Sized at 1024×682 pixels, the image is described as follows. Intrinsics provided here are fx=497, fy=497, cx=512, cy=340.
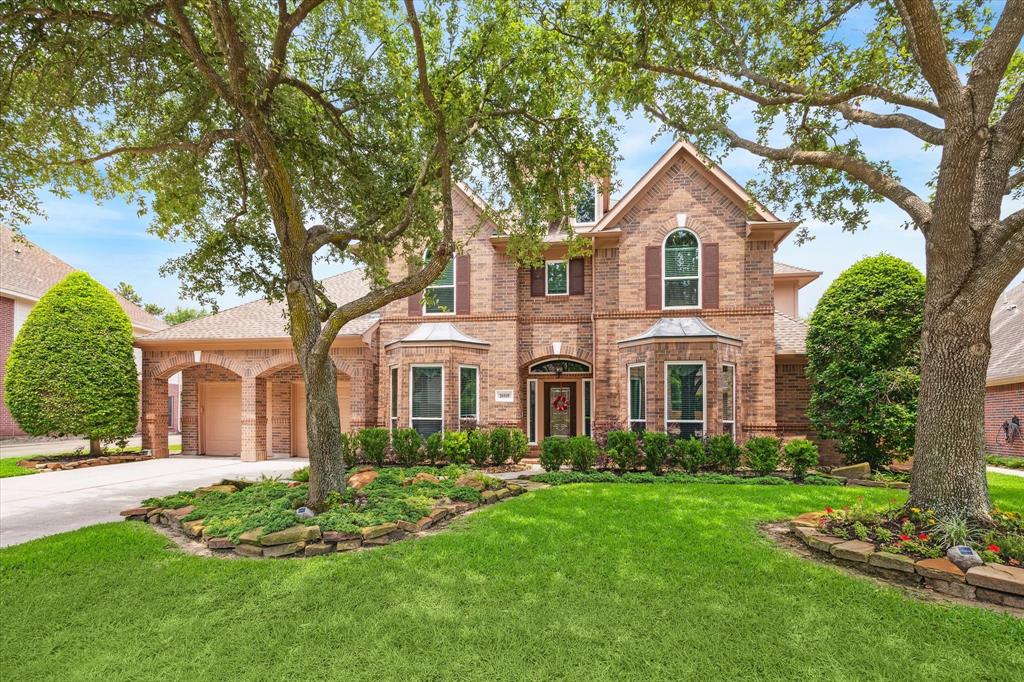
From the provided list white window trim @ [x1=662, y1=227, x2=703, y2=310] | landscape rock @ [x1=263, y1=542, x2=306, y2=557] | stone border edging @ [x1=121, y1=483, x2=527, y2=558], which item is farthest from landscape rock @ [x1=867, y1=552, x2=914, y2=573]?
→ white window trim @ [x1=662, y1=227, x2=703, y2=310]

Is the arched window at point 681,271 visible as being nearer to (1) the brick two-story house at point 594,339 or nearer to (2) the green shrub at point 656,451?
(1) the brick two-story house at point 594,339

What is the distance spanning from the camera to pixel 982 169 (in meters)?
6.00

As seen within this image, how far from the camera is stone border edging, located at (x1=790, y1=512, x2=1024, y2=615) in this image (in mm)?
4363

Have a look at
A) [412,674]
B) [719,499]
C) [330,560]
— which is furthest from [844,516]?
[330,560]

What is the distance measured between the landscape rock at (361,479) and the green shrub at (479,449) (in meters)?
3.64

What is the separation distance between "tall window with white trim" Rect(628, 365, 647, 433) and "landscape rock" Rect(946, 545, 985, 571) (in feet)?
25.6

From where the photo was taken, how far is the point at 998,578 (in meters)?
4.40

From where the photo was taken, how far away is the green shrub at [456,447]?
41.6ft

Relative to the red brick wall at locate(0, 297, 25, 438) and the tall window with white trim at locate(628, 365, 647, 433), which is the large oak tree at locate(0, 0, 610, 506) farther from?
the red brick wall at locate(0, 297, 25, 438)

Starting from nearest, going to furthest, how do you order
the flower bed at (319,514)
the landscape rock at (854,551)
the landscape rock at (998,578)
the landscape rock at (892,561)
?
the landscape rock at (998,578) < the landscape rock at (892,561) < the landscape rock at (854,551) < the flower bed at (319,514)

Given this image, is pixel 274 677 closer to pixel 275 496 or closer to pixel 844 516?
pixel 275 496

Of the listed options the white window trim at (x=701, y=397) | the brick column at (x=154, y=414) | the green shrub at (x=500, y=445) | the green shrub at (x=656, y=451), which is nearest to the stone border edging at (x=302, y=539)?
the green shrub at (x=500, y=445)

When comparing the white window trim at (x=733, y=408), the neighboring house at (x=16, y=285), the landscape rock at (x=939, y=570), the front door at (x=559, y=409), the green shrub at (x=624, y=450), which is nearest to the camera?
the landscape rock at (x=939, y=570)

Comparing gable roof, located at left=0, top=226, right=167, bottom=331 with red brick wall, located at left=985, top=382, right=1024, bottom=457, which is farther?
gable roof, located at left=0, top=226, right=167, bottom=331
